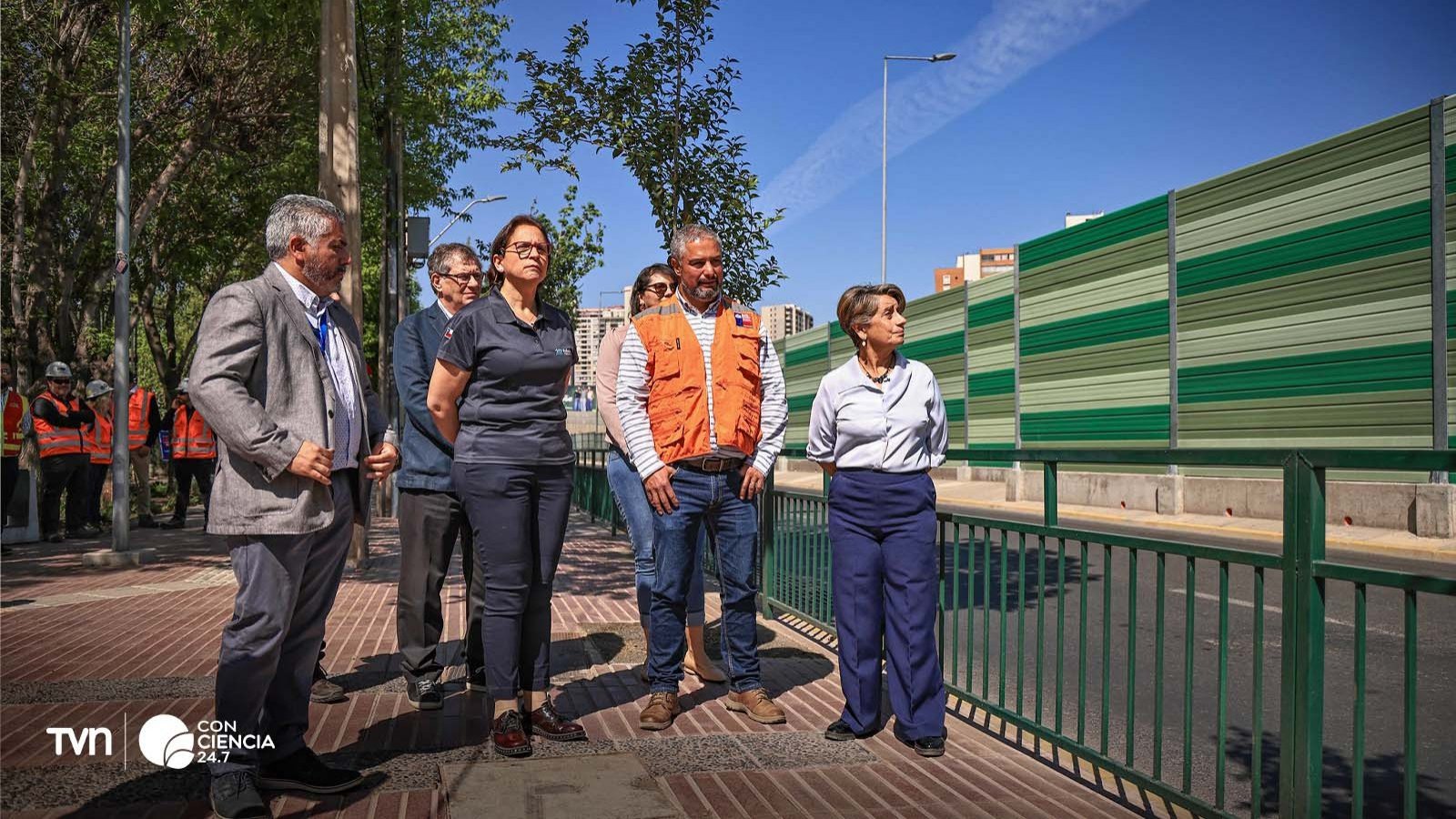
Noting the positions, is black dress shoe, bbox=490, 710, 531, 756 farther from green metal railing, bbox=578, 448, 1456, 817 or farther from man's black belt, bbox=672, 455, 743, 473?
green metal railing, bbox=578, 448, 1456, 817

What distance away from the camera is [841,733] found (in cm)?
431

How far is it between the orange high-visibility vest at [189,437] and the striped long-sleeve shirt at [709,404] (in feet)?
38.1

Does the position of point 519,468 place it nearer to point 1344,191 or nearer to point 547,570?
point 547,570

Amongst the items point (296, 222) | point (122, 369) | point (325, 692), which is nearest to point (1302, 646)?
point (296, 222)

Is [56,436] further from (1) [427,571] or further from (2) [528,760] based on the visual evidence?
(2) [528,760]

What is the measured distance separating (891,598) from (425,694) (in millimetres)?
2101

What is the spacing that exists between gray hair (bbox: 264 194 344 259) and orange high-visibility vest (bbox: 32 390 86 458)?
11.4 metres

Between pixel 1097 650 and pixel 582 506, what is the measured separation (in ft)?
41.7

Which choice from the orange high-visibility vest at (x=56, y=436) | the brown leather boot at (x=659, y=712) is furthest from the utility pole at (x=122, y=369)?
the brown leather boot at (x=659, y=712)

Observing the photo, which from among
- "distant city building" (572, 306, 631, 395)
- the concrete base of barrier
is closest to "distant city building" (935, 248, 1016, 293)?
"distant city building" (572, 306, 631, 395)

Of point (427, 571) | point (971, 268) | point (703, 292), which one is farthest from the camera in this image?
point (971, 268)

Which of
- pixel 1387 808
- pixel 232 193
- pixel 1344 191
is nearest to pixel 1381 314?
pixel 1344 191

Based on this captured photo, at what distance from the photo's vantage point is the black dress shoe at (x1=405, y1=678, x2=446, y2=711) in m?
4.71

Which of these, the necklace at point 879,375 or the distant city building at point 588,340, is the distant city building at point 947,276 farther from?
the necklace at point 879,375
